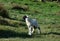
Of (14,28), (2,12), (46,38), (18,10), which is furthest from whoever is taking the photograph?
(18,10)

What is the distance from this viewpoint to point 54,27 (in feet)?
66.0

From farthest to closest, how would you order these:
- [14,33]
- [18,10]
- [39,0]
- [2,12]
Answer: [39,0]
[18,10]
[2,12]
[14,33]

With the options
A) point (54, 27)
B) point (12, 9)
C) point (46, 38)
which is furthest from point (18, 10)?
point (46, 38)

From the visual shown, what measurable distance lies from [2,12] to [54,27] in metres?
5.22

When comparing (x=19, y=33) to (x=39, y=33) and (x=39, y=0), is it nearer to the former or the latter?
(x=39, y=33)

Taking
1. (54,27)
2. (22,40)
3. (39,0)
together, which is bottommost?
(39,0)

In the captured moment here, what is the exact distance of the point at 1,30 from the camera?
17156 mm

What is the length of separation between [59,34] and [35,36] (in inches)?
74.9

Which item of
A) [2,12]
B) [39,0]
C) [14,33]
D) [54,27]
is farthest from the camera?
[39,0]

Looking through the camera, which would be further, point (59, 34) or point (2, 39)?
point (59, 34)

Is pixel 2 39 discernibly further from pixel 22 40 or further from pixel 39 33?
pixel 39 33

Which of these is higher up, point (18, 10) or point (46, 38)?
point (46, 38)

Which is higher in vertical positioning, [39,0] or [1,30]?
[1,30]

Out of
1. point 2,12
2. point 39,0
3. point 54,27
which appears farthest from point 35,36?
point 39,0
